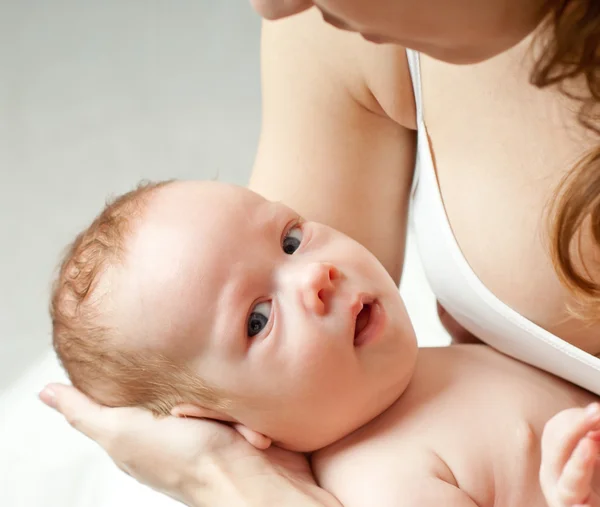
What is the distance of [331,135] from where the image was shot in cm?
83

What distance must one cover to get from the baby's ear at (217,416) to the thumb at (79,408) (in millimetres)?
83

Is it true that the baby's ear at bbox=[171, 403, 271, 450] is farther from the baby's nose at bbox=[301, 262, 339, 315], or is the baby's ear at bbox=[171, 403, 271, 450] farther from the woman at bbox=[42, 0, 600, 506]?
the baby's nose at bbox=[301, 262, 339, 315]

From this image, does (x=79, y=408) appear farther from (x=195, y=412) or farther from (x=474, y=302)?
(x=474, y=302)

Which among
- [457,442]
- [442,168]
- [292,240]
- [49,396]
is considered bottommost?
[49,396]

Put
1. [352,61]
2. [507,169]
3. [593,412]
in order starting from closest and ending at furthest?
[593,412]
[507,169]
[352,61]

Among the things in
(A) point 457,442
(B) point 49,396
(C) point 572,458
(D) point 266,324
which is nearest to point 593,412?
(C) point 572,458

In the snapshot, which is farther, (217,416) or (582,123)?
(217,416)

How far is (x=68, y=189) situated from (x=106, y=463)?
23.1 inches

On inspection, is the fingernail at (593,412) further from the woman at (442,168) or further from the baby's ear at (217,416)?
the baby's ear at (217,416)

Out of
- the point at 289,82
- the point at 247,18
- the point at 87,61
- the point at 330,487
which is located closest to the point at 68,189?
the point at 87,61

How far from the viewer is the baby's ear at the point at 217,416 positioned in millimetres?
740

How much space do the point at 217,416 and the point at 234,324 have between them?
94 millimetres

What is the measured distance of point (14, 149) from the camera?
1557 millimetres

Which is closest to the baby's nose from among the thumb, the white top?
the white top
